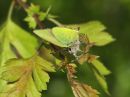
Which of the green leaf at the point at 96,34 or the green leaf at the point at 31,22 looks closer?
the green leaf at the point at 31,22

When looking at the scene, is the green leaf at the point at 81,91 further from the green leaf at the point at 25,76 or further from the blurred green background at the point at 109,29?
the blurred green background at the point at 109,29

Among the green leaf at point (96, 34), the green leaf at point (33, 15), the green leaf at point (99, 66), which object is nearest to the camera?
the green leaf at point (99, 66)

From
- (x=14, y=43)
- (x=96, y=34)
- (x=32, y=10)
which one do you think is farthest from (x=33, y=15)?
(x=96, y=34)

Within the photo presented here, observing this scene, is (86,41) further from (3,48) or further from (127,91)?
(127,91)

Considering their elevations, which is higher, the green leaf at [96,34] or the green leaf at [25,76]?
the green leaf at [96,34]

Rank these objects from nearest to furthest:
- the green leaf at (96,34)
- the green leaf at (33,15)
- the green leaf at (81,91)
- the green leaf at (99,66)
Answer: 1. the green leaf at (81,91)
2. the green leaf at (99,66)
3. the green leaf at (33,15)
4. the green leaf at (96,34)

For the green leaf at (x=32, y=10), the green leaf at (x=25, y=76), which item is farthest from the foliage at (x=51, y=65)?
the green leaf at (x=32, y=10)

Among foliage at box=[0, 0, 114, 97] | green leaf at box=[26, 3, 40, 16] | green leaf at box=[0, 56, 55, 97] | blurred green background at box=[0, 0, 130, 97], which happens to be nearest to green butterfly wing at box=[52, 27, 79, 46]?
foliage at box=[0, 0, 114, 97]
